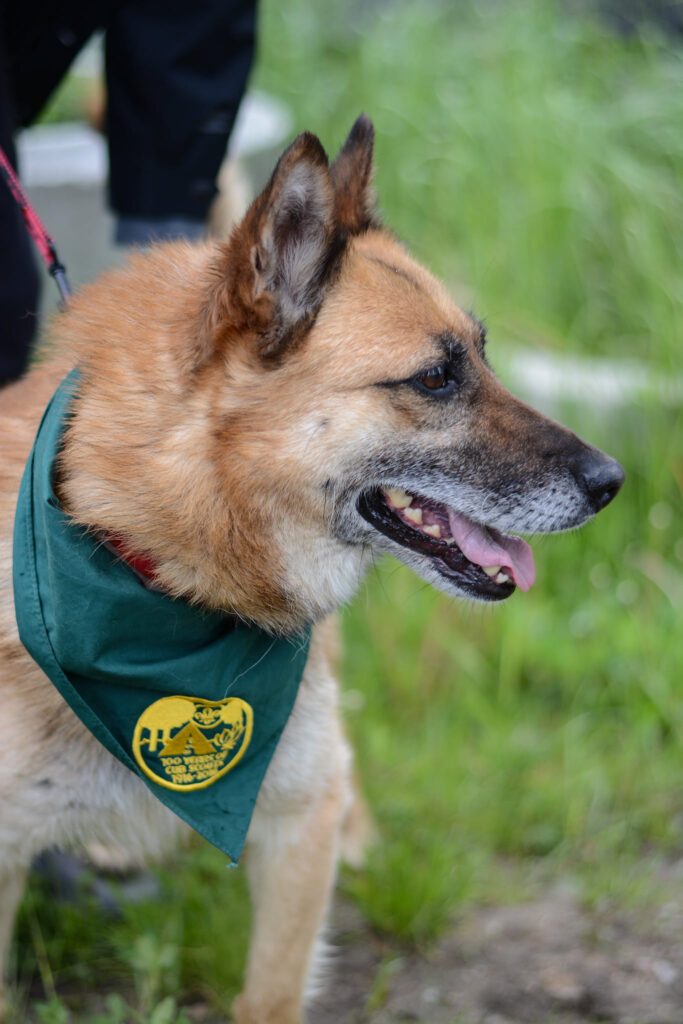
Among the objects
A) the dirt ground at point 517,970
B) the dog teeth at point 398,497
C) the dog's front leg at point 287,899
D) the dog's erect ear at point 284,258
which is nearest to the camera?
the dog's erect ear at point 284,258

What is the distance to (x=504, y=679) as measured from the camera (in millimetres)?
3598

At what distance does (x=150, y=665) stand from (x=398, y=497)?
63cm

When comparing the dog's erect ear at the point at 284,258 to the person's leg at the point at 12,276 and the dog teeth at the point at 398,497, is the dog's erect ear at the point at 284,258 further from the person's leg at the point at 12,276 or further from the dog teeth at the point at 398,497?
the person's leg at the point at 12,276

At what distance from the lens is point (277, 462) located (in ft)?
6.34

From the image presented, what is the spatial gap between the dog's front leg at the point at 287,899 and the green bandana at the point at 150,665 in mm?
178

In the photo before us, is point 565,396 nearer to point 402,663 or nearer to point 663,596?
point 663,596

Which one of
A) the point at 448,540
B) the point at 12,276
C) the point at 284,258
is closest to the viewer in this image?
the point at 284,258

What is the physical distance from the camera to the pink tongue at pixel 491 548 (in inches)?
85.6

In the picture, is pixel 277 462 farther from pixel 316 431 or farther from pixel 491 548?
pixel 491 548

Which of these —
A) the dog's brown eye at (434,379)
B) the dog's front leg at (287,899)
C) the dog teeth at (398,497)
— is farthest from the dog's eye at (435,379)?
the dog's front leg at (287,899)

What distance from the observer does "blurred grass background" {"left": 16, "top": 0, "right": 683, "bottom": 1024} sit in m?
2.79

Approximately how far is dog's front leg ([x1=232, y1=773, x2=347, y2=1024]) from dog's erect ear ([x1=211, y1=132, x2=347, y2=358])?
1053 millimetres

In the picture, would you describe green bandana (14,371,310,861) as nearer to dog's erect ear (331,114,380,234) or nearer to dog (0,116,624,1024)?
→ dog (0,116,624,1024)

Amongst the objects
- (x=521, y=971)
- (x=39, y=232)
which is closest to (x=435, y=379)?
(x=39, y=232)
